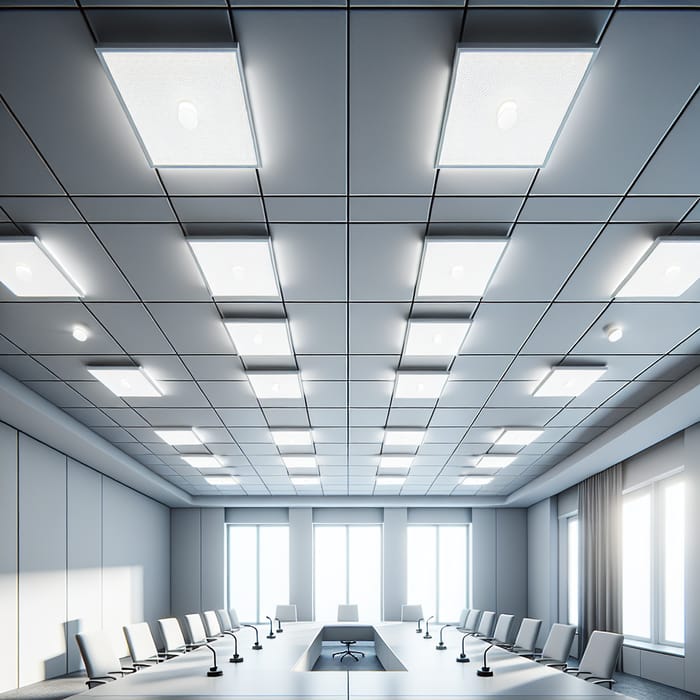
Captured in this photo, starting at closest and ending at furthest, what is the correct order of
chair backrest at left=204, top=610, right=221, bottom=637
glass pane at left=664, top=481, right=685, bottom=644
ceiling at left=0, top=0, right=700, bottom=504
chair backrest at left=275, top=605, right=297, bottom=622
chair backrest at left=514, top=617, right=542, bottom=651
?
Result: ceiling at left=0, top=0, right=700, bottom=504, chair backrest at left=514, top=617, right=542, bottom=651, glass pane at left=664, top=481, right=685, bottom=644, chair backrest at left=204, top=610, right=221, bottom=637, chair backrest at left=275, top=605, right=297, bottom=622

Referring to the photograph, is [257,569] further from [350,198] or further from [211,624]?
[350,198]

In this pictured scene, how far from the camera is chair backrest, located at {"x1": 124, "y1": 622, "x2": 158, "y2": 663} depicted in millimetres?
7727

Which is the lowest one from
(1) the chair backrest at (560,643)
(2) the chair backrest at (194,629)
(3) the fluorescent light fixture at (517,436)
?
(2) the chair backrest at (194,629)

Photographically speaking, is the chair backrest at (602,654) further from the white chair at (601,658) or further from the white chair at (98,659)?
the white chair at (98,659)

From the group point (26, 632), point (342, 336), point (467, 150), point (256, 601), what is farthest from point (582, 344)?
point (256, 601)

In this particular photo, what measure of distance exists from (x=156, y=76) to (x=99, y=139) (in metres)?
0.61

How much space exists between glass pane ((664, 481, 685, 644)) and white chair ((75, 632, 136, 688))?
6.60m

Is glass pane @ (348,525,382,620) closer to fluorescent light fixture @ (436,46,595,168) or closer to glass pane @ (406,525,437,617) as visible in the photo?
glass pane @ (406,525,437,617)

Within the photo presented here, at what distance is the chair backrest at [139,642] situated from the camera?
25.3 feet

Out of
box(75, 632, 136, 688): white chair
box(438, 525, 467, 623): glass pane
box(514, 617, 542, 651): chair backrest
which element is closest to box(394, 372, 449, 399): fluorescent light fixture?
box(514, 617, 542, 651): chair backrest

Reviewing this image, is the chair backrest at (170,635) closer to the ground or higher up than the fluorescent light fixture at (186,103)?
closer to the ground

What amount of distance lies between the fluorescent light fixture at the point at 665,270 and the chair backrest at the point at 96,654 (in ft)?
17.0

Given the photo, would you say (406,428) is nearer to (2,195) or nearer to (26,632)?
(26,632)

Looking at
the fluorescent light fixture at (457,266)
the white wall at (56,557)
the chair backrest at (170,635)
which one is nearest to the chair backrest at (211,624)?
the white wall at (56,557)
